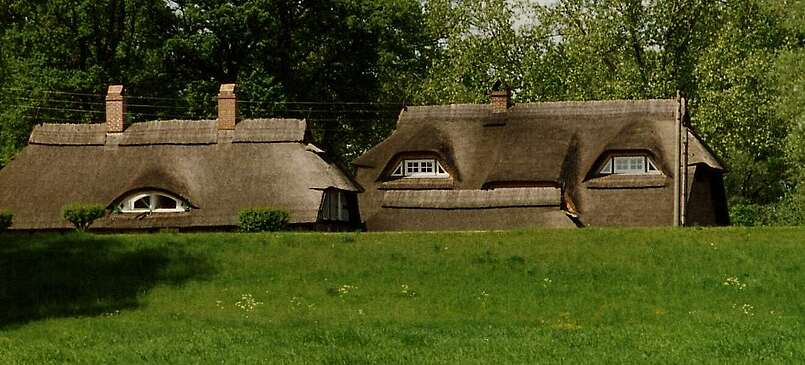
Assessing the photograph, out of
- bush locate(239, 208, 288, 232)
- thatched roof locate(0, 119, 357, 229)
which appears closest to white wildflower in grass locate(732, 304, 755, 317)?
bush locate(239, 208, 288, 232)

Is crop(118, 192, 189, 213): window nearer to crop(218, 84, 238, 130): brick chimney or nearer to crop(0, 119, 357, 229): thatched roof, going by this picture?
crop(0, 119, 357, 229): thatched roof

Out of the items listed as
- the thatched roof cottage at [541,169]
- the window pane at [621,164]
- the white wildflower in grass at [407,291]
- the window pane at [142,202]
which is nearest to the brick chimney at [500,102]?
the thatched roof cottage at [541,169]

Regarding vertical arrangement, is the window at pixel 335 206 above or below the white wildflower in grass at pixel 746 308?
above

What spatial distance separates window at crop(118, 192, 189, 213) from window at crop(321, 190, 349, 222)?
18.2 ft

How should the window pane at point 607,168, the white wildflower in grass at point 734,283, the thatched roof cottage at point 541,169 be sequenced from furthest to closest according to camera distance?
the window pane at point 607,168 < the thatched roof cottage at point 541,169 < the white wildflower in grass at point 734,283

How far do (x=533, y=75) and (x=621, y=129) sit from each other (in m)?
17.3

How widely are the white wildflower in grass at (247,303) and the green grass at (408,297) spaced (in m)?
0.13

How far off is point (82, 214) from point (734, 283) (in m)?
25.4

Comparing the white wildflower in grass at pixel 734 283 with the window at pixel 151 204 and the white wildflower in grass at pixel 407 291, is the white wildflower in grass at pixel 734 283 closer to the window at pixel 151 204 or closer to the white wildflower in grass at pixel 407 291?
the white wildflower in grass at pixel 407 291

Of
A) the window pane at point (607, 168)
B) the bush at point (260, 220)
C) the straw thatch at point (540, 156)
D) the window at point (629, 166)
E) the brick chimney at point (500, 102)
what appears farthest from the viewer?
the brick chimney at point (500, 102)

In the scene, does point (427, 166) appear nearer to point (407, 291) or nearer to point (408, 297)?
point (407, 291)

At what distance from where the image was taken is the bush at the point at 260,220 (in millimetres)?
49469

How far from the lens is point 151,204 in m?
53.1

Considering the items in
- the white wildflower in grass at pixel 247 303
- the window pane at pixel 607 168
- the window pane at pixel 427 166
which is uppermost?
the window pane at pixel 427 166
